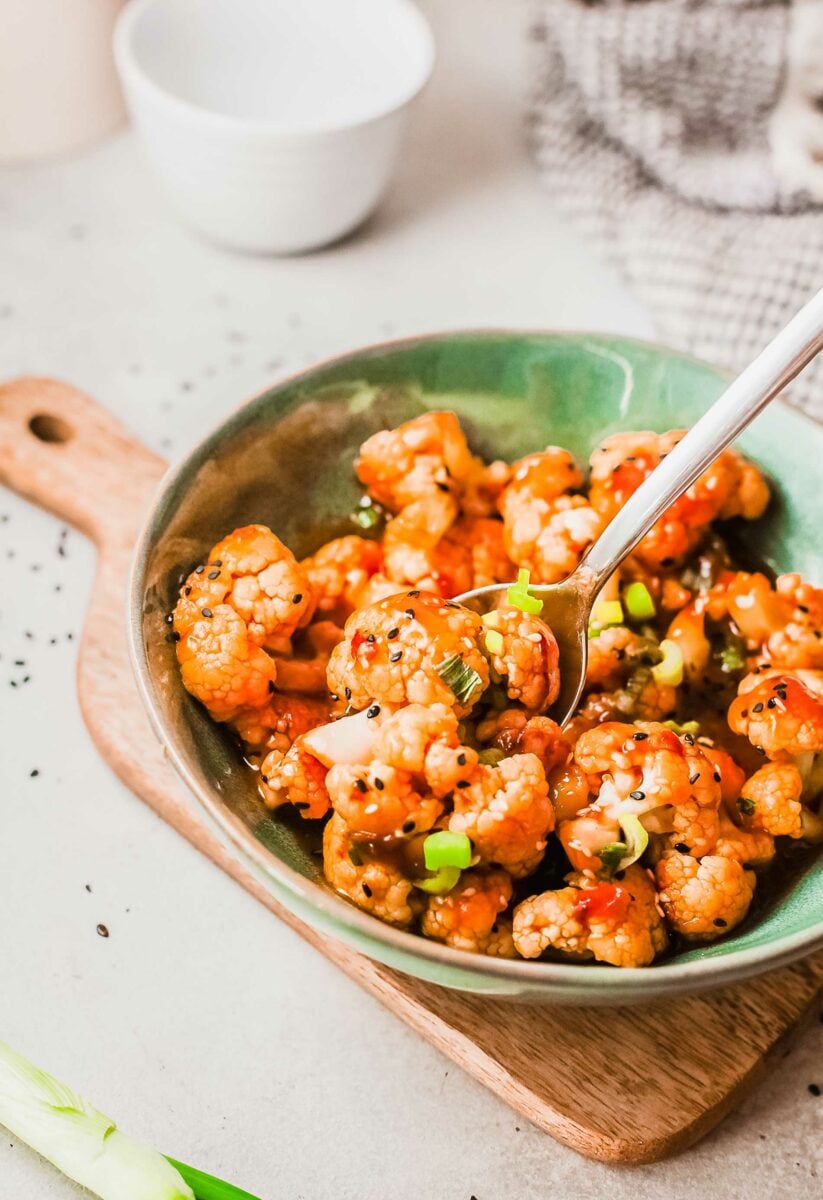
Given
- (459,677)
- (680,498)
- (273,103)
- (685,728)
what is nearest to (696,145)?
(273,103)

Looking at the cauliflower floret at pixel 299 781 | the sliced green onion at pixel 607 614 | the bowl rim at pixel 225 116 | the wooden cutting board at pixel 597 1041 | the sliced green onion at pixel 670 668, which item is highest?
the bowl rim at pixel 225 116

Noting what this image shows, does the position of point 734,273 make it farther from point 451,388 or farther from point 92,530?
point 92,530

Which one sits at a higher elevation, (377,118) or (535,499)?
(377,118)

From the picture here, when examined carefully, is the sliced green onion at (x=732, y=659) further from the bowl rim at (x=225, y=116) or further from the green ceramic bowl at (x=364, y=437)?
the bowl rim at (x=225, y=116)

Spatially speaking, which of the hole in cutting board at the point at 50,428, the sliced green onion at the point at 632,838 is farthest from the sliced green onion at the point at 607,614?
the hole in cutting board at the point at 50,428

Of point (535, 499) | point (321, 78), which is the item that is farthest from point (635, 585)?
point (321, 78)

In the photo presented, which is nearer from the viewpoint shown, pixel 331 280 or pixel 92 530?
pixel 92 530
